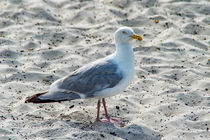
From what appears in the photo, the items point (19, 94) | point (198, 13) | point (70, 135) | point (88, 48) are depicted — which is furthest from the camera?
point (198, 13)

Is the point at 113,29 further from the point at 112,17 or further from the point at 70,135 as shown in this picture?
the point at 70,135

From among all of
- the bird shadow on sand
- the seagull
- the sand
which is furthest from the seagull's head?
the bird shadow on sand

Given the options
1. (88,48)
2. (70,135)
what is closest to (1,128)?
(70,135)

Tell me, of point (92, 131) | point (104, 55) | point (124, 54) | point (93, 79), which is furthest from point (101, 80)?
point (104, 55)

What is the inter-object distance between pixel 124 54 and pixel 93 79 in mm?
512

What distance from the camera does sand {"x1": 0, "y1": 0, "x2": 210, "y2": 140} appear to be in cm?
482

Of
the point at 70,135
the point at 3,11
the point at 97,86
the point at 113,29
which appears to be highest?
the point at 3,11

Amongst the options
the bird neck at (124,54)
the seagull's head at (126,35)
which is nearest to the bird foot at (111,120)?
the bird neck at (124,54)

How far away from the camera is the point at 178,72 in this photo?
20.7 ft

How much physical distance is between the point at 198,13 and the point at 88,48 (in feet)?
8.67

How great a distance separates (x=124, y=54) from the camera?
198 inches

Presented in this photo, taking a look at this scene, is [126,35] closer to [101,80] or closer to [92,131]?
[101,80]

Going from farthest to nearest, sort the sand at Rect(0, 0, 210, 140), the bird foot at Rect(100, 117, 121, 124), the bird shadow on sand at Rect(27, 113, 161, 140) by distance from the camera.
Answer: the bird foot at Rect(100, 117, 121, 124), the sand at Rect(0, 0, 210, 140), the bird shadow on sand at Rect(27, 113, 161, 140)

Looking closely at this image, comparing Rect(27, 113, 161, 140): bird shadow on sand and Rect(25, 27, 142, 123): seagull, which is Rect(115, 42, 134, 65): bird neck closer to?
Rect(25, 27, 142, 123): seagull
